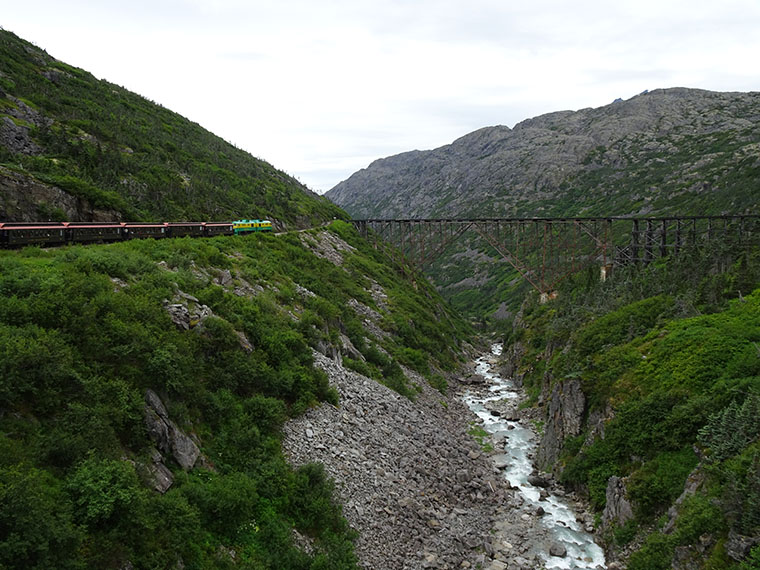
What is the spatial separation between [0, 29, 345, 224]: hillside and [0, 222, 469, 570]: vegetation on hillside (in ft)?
37.1

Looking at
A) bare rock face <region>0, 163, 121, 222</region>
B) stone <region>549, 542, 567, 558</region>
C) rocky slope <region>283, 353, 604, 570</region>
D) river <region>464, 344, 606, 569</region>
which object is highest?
bare rock face <region>0, 163, 121, 222</region>

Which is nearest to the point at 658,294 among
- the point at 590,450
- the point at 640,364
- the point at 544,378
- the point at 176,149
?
the point at 544,378

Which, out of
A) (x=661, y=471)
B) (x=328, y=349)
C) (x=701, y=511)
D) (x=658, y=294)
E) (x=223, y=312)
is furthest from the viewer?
(x=658, y=294)

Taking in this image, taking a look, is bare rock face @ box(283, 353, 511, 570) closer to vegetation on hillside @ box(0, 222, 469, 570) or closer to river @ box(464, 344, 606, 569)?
vegetation on hillside @ box(0, 222, 469, 570)

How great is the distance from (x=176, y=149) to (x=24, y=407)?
58704 mm

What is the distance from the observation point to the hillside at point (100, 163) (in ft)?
104

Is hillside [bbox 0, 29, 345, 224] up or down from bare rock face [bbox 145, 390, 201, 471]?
up

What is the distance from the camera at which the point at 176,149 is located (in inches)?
2432

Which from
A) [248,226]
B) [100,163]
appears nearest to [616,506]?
[248,226]

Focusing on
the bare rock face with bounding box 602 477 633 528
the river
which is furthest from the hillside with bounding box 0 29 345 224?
the bare rock face with bounding box 602 477 633 528

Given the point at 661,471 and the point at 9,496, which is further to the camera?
the point at 661,471

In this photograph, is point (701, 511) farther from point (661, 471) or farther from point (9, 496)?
point (9, 496)

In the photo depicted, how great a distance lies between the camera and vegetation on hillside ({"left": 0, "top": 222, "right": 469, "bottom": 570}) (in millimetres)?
9914

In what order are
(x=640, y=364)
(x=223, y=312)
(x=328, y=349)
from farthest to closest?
(x=328, y=349), (x=640, y=364), (x=223, y=312)
